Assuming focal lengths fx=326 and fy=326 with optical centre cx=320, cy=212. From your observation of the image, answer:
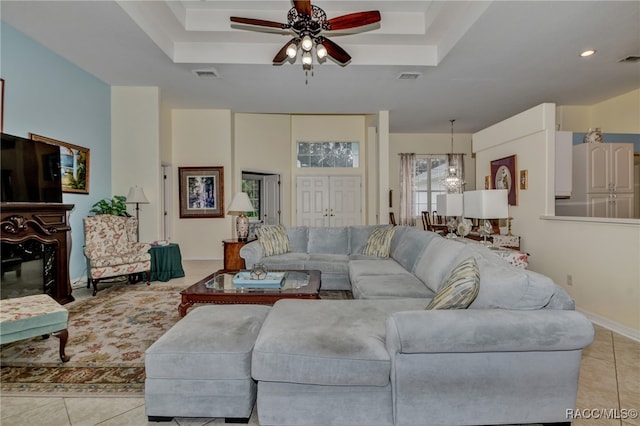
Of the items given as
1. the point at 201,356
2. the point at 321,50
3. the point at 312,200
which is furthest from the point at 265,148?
the point at 201,356

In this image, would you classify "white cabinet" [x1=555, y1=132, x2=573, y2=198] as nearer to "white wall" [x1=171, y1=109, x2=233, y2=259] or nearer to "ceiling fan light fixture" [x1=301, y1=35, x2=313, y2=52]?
"ceiling fan light fixture" [x1=301, y1=35, x2=313, y2=52]

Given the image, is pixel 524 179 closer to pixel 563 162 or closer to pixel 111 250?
pixel 563 162

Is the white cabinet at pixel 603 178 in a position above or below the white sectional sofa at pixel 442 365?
above

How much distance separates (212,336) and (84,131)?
4541 mm

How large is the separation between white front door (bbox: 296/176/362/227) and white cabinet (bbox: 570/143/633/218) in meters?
4.26

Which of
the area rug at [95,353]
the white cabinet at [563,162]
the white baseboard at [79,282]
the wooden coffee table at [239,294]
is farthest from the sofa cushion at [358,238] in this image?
the white baseboard at [79,282]

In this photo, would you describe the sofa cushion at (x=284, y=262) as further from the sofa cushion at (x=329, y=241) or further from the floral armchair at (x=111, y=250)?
the floral armchair at (x=111, y=250)

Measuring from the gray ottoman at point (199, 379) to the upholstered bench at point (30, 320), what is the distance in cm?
115

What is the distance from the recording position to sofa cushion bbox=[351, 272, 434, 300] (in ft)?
8.78

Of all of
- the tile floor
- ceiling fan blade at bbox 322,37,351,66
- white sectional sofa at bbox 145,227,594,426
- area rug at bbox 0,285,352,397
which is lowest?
the tile floor

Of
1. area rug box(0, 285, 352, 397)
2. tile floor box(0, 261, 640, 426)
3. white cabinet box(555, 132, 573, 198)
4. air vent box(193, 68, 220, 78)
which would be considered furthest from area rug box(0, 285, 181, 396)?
white cabinet box(555, 132, 573, 198)

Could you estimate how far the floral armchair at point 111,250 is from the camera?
4.18 meters

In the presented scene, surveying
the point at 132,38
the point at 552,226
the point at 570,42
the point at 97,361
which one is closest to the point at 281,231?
the point at 97,361

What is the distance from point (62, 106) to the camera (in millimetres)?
4336
